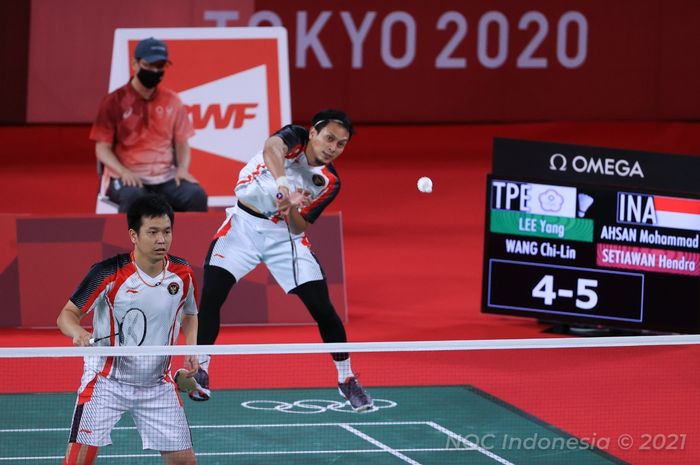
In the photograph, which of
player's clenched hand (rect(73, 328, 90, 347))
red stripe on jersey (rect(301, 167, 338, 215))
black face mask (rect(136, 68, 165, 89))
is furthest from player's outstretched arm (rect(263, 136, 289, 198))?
black face mask (rect(136, 68, 165, 89))

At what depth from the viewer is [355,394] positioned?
723cm

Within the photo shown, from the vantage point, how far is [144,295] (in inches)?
A: 211

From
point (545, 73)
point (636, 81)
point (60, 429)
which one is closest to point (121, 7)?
point (545, 73)

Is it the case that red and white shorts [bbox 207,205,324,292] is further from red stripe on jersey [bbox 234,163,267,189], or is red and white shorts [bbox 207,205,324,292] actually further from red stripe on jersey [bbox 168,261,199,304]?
red stripe on jersey [bbox 168,261,199,304]

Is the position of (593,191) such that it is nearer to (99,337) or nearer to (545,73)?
(99,337)

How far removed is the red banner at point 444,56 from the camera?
56.9 feet

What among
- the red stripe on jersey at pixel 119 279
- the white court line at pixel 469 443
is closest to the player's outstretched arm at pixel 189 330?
the red stripe on jersey at pixel 119 279

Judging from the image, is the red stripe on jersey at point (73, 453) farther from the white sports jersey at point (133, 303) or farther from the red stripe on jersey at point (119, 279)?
the red stripe on jersey at point (119, 279)

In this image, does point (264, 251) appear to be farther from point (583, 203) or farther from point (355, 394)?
point (583, 203)

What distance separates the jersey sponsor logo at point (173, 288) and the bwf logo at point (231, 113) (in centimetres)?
583

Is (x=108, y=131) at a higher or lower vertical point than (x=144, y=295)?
higher

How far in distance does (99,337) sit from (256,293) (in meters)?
4.00

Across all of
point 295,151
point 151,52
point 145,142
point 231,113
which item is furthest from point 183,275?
point 231,113

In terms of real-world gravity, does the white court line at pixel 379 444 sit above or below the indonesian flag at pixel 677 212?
below
